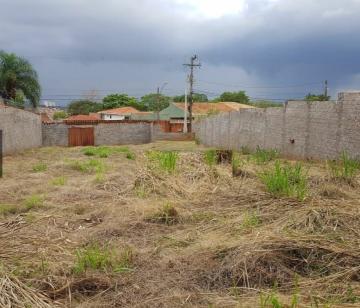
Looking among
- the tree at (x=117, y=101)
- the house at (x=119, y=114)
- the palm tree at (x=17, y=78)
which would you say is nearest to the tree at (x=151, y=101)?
the tree at (x=117, y=101)

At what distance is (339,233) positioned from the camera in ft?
14.9

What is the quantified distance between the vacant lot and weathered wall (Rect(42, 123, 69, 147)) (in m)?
23.7

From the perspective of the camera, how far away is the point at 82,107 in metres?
74.2

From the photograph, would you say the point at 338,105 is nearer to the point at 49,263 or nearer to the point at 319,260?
the point at 319,260

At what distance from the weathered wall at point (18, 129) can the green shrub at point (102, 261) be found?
610 inches

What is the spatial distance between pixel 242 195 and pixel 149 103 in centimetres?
7419

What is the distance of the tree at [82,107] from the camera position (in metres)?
72.9

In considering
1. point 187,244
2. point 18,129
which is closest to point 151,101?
point 18,129

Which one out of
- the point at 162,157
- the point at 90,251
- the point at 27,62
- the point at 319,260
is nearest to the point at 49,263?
the point at 90,251

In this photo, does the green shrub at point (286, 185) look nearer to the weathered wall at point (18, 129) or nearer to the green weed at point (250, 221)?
the green weed at point (250, 221)

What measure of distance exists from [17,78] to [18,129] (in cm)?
939

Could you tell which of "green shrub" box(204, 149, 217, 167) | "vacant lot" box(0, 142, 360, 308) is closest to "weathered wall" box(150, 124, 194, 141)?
"green shrub" box(204, 149, 217, 167)

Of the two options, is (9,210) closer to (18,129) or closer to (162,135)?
(18,129)

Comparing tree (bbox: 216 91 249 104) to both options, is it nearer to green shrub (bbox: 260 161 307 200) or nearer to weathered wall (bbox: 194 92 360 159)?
weathered wall (bbox: 194 92 360 159)
